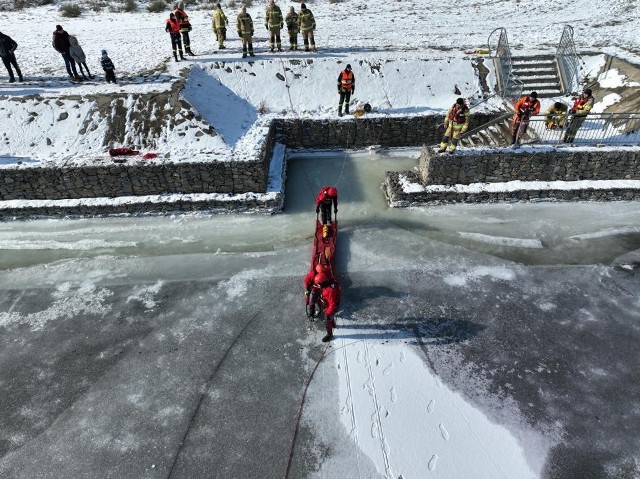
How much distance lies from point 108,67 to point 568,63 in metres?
15.5

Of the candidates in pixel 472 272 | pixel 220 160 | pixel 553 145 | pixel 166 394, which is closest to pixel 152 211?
pixel 220 160

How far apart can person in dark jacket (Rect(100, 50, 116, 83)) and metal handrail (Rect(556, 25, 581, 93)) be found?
49.2ft

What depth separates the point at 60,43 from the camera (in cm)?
1226

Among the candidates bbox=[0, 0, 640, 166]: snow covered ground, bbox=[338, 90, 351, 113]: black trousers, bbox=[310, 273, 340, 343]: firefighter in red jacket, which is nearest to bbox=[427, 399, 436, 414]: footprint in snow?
bbox=[310, 273, 340, 343]: firefighter in red jacket

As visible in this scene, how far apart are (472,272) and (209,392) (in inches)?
233

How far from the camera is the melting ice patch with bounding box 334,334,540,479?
5.74 m

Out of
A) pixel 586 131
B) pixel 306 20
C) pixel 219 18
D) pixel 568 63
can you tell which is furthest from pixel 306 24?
pixel 586 131

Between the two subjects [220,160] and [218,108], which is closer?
[220,160]

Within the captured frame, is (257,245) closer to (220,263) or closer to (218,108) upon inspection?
(220,263)

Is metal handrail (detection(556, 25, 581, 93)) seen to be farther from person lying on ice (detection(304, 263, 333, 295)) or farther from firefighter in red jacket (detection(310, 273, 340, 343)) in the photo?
firefighter in red jacket (detection(310, 273, 340, 343))

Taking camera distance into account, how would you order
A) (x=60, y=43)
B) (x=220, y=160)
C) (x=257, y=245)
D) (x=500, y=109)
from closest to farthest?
(x=257, y=245), (x=220, y=160), (x=60, y=43), (x=500, y=109)

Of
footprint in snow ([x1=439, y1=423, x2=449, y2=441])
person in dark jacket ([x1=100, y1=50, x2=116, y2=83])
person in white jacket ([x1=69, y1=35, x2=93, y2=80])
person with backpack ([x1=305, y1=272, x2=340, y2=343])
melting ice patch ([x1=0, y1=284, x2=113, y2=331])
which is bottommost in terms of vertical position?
footprint in snow ([x1=439, y1=423, x2=449, y2=441])

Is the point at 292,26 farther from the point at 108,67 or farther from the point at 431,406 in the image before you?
the point at 431,406

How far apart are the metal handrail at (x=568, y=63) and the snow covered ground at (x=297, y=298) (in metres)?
0.79
